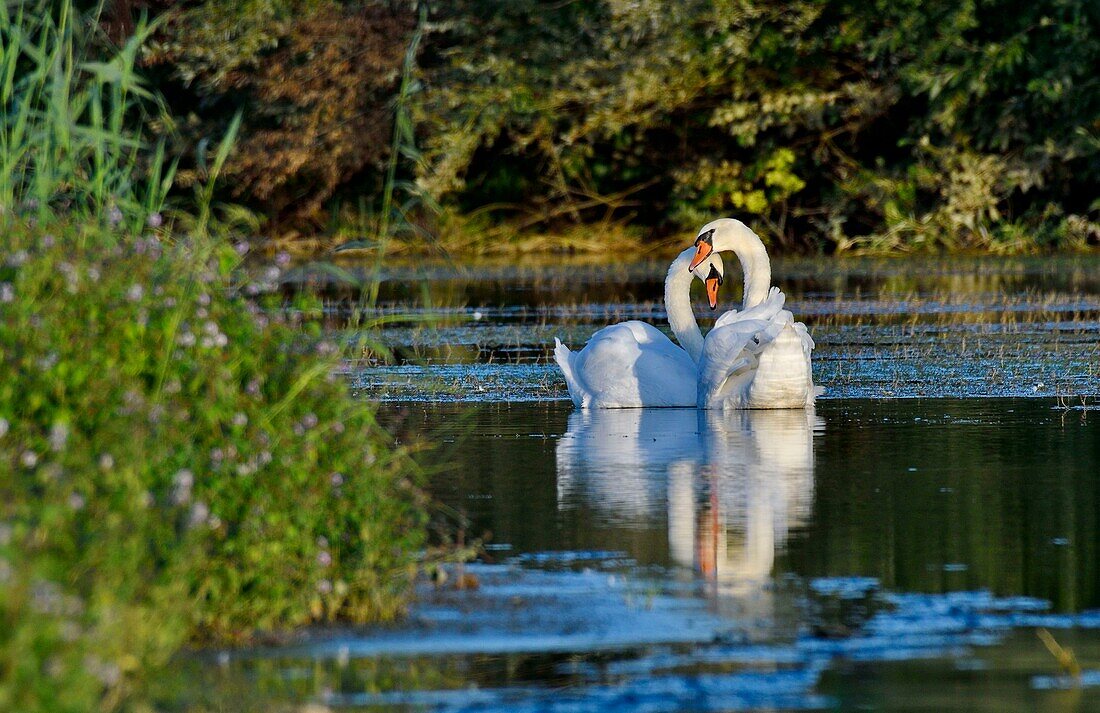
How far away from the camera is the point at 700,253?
1266 cm

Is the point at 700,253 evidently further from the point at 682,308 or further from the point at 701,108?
the point at 701,108

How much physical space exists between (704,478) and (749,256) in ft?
15.7

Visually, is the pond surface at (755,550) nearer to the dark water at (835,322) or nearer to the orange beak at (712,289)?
the dark water at (835,322)

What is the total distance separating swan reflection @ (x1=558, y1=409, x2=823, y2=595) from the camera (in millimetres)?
6582

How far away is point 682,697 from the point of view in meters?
4.72

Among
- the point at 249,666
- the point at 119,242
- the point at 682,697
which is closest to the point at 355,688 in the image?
the point at 249,666

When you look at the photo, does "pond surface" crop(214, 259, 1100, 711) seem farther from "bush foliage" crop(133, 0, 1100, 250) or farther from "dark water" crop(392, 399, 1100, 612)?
"bush foliage" crop(133, 0, 1100, 250)

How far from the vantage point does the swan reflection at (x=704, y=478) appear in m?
6.58

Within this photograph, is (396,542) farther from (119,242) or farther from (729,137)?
(729,137)

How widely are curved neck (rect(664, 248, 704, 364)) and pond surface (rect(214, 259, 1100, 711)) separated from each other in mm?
829

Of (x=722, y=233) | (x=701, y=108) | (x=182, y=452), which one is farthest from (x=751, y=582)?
(x=701, y=108)

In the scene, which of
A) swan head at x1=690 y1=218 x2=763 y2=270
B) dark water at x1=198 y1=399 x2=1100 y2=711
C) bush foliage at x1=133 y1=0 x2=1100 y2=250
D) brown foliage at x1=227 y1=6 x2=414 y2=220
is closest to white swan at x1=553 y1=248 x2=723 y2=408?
swan head at x1=690 y1=218 x2=763 y2=270

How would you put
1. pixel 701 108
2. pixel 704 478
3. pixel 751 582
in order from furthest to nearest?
pixel 701 108 < pixel 704 478 < pixel 751 582

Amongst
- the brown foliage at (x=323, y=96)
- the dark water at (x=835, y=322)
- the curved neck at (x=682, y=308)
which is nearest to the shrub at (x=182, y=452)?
the dark water at (x=835, y=322)
